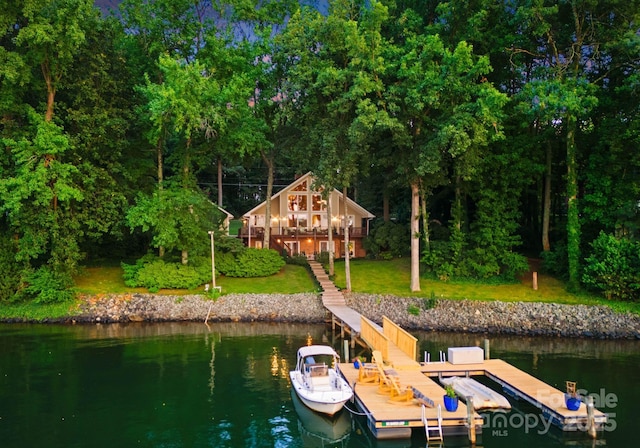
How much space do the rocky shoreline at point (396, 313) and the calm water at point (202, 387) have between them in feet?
5.65

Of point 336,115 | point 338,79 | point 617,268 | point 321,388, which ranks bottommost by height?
point 321,388

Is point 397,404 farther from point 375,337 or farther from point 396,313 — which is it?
point 396,313

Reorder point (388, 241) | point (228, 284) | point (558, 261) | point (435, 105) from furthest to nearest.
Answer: point (388, 241), point (228, 284), point (558, 261), point (435, 105)

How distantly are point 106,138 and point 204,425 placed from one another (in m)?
26.8

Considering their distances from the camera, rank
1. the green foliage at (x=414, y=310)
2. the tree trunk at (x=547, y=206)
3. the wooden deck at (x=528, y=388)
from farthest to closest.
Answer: the tree trunk at (x=547, y=206) < the green foliage at (x=414, y=310) < the wooden deck at (x=528, y=388)

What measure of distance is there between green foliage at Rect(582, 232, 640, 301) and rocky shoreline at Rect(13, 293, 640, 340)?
1.53 metres

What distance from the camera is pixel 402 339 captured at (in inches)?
941

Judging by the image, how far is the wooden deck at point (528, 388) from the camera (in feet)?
55.5

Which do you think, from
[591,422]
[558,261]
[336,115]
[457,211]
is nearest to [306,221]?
[457,211]

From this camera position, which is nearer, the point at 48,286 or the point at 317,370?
the point at 317,370

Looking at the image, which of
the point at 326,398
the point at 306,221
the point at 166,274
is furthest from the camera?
the point at 306,221

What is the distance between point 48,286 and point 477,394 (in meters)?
29.4

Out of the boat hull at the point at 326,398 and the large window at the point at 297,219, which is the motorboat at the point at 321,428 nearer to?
the boat hull at the point at 326,398

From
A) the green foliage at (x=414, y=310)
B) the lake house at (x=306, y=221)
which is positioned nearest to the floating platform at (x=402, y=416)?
the green foliage at (x=414, y=310)
